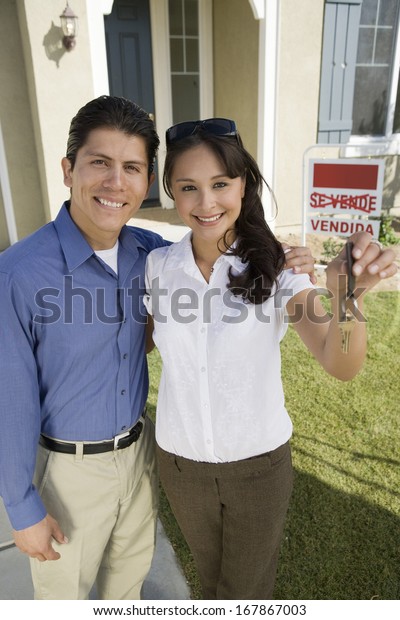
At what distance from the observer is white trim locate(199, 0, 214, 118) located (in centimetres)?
704

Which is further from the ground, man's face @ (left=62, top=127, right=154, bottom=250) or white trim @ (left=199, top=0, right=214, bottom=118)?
white trim @ (left=199, top=0, right=214, bottom=118)

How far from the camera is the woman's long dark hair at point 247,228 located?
1478mm

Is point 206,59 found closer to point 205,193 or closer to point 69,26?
point 69,26

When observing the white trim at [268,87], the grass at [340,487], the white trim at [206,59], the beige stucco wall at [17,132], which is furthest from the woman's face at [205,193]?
the white trim at [206,59]

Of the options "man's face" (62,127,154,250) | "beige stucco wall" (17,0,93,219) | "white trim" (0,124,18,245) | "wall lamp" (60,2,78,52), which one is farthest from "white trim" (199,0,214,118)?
"man's face" (62,127,154,250)

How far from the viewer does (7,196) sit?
6.08 meters

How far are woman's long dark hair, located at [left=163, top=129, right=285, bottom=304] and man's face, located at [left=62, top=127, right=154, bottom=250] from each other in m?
0.14

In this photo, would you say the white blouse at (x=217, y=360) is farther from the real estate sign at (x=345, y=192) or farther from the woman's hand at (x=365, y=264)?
the real estate sign at (x=345, y=192)

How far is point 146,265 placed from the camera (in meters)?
1.72

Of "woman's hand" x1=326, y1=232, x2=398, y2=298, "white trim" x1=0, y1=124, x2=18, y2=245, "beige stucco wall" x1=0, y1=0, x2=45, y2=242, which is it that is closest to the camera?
"woman's hand" x1=326, y1=232, x2=398, y2=298

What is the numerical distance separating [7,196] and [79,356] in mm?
5249

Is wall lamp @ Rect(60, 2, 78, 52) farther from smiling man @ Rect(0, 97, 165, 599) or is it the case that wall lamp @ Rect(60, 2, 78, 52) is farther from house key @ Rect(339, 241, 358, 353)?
house key @ Rect(339, 241, 358, 353)

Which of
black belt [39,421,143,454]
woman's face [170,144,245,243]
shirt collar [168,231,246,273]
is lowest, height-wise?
black belt [39,421,143,454]

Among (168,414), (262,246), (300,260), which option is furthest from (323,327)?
(168,414)
